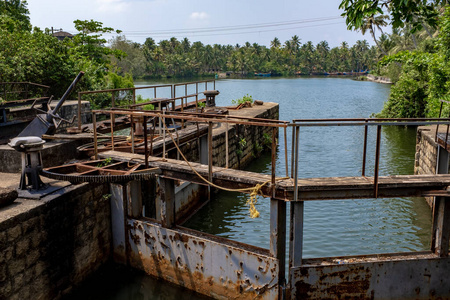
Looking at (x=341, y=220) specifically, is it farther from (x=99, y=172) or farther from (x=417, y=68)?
(x=417, y=68)

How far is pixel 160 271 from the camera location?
868cm

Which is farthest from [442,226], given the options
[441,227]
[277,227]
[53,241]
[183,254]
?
[53,241]

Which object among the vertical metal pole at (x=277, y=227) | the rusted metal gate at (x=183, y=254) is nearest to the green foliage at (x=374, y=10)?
the vertical metal pole at (x=277, y=227)

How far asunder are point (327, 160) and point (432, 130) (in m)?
6.05

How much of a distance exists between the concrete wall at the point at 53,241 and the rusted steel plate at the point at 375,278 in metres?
4.26

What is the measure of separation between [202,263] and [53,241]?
112 inches

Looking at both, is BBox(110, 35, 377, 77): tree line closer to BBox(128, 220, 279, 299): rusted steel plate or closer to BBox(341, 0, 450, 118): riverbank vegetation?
BBox(341, 0, 450, 118): riverbank vegetation

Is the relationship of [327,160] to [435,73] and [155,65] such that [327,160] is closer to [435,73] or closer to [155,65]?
[435,73]

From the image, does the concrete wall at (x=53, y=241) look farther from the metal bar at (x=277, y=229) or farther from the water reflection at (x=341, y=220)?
the water reflection at (x=341, y=220)

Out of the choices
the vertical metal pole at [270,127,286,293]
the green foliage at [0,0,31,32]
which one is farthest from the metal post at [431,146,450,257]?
the green foliage at [0,0,31,32]

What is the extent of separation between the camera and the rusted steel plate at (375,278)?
7.22 metres

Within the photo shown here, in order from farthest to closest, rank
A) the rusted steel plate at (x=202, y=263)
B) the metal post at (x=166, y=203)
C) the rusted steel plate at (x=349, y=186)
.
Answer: the metal post at (x=166, y=203) < the rusted steel plate at (x=202, y=263) < the rusted steel plate at (x=349, y=186)

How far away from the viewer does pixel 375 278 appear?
7.30m

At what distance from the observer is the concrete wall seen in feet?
A: 21.6
